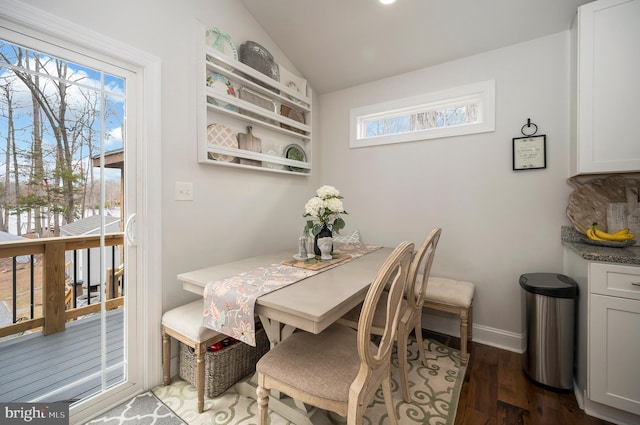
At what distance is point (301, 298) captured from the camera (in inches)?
47.1

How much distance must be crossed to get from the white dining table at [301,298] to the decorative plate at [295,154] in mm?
1117

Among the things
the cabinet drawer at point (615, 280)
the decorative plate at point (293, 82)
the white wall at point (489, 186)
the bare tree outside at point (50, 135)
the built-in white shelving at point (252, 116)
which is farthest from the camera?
the decorative plate at point (293, 82)

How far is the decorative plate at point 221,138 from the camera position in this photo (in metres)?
2.02

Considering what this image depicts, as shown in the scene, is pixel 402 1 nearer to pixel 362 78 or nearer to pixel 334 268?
pixel 362 78

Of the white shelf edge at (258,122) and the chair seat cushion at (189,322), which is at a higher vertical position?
the white shelf edge at (258,122)

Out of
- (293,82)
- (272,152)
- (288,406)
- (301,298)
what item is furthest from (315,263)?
(293,82)

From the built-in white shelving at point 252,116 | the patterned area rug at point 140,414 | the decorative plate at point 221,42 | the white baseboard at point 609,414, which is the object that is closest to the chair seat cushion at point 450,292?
the white baseboard at point 609,414

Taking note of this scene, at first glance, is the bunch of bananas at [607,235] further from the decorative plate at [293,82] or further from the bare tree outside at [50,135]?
the bare tree outside at [50,135]

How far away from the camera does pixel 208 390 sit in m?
1.64

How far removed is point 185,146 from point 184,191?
306 millimetres

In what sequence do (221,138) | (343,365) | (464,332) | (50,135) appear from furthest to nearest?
(221,138)
(464,332)
(50,135)
(343,365)

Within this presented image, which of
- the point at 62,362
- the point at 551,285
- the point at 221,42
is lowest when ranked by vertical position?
the point at 62,362

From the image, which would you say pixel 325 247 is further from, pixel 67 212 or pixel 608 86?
pixel 608 86

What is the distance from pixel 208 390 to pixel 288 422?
0.53m
